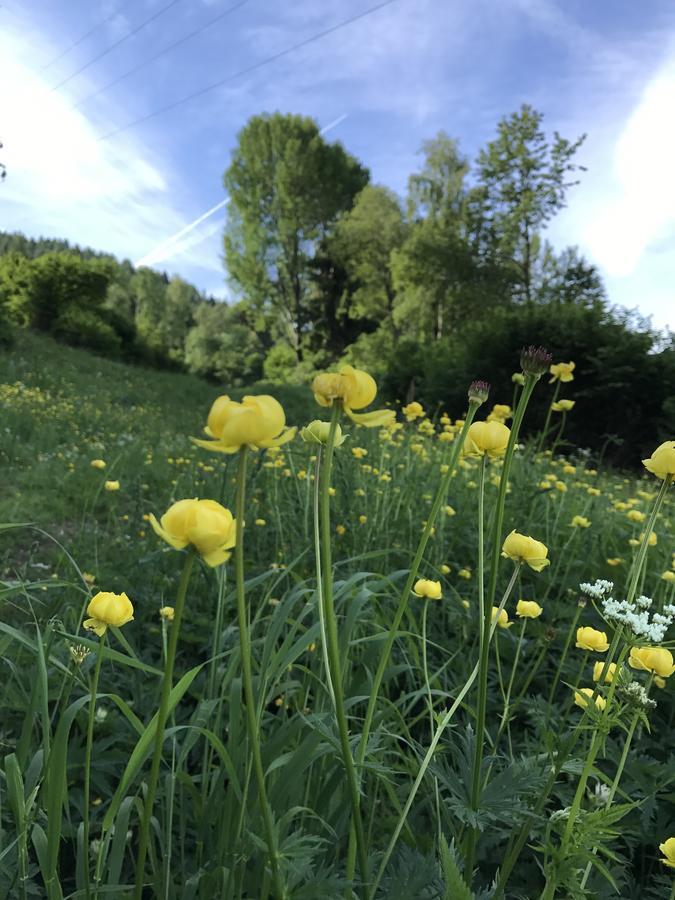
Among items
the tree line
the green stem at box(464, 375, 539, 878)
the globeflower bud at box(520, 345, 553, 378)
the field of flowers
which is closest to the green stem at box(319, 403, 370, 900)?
the field of flowers

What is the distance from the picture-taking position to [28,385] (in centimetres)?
771

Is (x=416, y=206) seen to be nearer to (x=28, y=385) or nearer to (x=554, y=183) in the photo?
(x=554, y=183)

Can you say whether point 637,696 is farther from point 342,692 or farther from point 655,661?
point 342,692

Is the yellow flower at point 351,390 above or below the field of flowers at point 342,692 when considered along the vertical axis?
above

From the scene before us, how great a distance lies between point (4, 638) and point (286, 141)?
76.0 ft

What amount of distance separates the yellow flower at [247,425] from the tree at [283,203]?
73.1 ft

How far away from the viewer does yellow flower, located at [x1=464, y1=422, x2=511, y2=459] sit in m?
0.66

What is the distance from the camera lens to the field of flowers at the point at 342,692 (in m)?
0.56

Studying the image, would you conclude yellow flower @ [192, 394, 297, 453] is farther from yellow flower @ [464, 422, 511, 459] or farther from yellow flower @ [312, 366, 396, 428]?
yellow flower @ [464, 422, 511, 459]

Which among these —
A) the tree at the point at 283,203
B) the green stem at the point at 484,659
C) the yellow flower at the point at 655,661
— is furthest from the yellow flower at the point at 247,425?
the tree at the point at 283,203

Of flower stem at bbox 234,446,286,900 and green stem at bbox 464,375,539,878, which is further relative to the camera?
green stem at bbox 464,375,539,878

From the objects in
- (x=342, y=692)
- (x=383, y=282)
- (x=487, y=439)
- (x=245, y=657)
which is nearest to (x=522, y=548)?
(x=487, y=439)

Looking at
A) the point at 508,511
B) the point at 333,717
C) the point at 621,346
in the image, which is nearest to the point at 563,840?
the point at 333,717

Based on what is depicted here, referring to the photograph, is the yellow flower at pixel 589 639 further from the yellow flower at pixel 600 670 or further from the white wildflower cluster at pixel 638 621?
the white wildflower cluster at pixel 638 621
